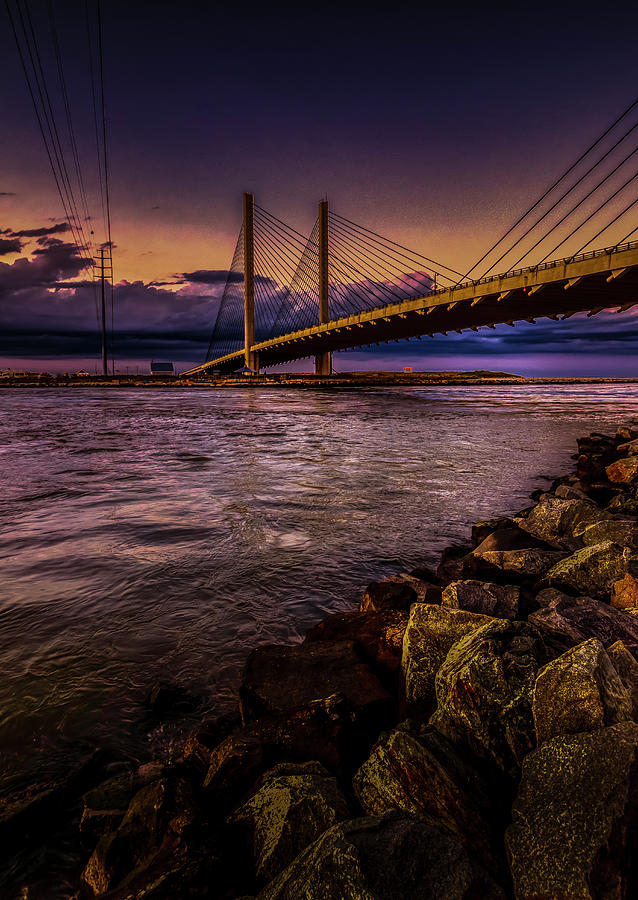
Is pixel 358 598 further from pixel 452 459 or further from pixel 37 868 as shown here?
pixel 452 459

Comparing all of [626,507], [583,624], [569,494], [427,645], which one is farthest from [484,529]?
[427,645]

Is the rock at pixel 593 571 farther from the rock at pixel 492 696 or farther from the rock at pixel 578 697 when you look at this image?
the rock at pixel 578 697

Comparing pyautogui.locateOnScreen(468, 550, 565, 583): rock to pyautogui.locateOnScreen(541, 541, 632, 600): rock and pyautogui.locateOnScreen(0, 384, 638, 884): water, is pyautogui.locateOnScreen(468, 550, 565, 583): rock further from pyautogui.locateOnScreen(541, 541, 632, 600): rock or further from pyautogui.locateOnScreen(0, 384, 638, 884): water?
pyautogui.locateOnScreen(0, 384, 638, 884): water

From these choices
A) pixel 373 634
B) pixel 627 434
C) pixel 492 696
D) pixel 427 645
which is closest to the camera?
pixel 492 696

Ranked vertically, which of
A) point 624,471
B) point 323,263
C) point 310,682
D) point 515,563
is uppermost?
point 323,263

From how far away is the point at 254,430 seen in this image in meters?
16.5

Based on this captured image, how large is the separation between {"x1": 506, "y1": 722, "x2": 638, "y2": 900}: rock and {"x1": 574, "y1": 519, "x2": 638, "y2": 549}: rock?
7.62 ft

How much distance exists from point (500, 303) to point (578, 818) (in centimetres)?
3232

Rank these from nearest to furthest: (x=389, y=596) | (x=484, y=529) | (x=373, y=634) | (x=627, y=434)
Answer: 1. (x=373, y=634)
2. (x=389, y=596)
3. (x=484, y=529)
4. (x=627, y=434)

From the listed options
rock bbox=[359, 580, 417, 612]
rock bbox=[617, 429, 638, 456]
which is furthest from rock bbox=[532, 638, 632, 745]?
rock bbox=[617, 429, 638, 456]

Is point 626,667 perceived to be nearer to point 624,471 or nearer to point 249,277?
point 624,471

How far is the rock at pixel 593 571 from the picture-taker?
287 cm

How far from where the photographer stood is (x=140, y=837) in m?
1.45

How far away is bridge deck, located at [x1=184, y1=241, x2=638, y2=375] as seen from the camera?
69.3 feet
